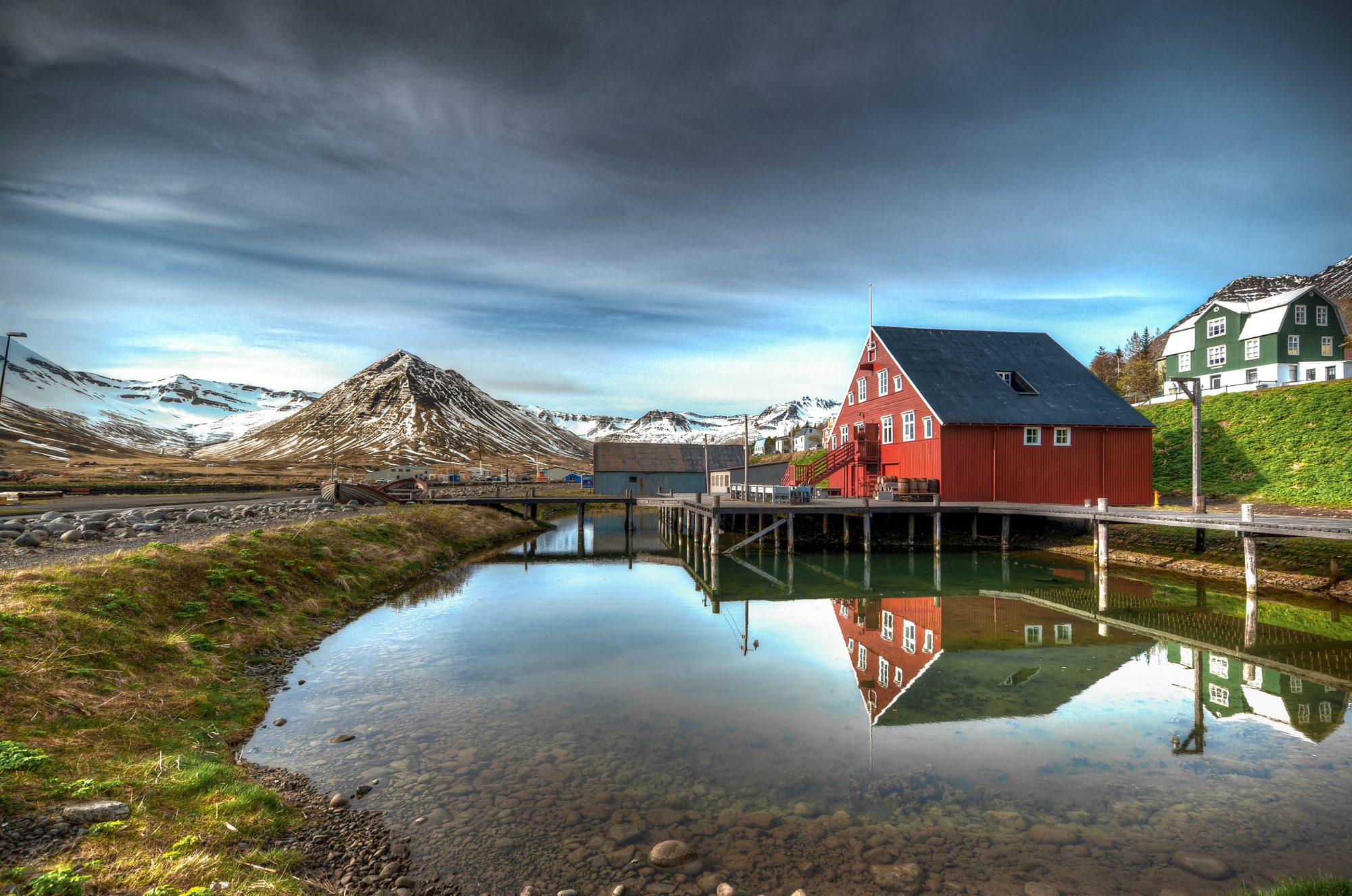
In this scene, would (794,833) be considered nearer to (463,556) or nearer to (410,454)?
(463,556)

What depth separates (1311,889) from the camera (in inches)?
209

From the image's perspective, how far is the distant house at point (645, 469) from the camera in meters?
60.7

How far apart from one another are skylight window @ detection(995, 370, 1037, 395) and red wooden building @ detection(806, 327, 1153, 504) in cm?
5

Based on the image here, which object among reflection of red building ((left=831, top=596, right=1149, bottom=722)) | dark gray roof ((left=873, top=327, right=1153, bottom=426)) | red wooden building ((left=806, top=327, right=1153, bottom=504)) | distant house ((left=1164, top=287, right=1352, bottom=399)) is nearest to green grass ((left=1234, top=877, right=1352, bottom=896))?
reflection of red building ((left=831, top=596, right=1149, bottom=722))

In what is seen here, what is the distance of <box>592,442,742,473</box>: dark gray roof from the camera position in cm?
6088

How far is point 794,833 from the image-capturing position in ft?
22.4

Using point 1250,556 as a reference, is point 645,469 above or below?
above

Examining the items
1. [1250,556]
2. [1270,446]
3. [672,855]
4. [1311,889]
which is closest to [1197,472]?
[1250,556]

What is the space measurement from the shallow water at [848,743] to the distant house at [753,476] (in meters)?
25.7

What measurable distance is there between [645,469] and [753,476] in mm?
10936

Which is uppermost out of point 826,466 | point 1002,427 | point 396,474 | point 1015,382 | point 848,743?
point 1015,382

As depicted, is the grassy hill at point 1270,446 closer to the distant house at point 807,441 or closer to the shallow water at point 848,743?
the shallow water at point 848,743

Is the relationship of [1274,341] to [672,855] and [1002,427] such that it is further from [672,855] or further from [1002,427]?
[672,855]

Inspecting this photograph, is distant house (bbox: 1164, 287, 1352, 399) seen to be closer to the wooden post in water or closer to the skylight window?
the skylight window
